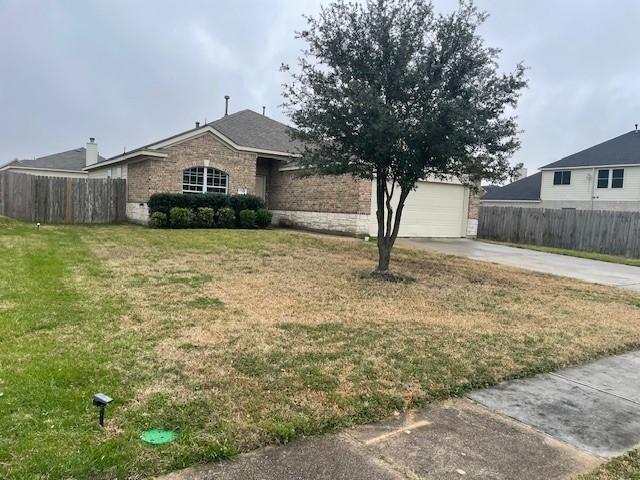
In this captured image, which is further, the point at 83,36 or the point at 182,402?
the point at 83,36

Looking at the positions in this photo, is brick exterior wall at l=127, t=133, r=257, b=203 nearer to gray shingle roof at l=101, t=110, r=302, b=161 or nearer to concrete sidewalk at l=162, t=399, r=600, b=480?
gray shingle roof at l=101, t=110, r=302, b=161

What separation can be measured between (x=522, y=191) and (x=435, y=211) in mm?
18147

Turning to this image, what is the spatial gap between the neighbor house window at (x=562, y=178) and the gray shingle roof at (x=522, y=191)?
1971mm

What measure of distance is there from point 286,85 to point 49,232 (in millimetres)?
10587

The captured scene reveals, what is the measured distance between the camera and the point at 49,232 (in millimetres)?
16000

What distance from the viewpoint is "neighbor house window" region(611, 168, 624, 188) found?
2909 centimetres

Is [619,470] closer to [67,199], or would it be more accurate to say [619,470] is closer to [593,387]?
[593,387]

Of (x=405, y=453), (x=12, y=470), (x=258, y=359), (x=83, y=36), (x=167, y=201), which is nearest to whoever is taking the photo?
(x=12, y=470)

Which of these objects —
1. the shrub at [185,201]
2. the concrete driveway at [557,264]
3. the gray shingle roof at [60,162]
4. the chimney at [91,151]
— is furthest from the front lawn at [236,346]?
the gray shingle roof at [60,162]

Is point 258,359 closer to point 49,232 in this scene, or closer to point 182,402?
point 182,402

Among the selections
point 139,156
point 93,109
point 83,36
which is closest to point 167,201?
point 139,156

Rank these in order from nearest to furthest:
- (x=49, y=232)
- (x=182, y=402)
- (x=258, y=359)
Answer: (x=182, y=402) → (x=258, y=359) → (x=49, y=232)

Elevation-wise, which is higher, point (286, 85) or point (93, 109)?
point (93, 109)

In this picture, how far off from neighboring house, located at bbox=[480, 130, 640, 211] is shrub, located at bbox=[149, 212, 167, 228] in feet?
84.2
